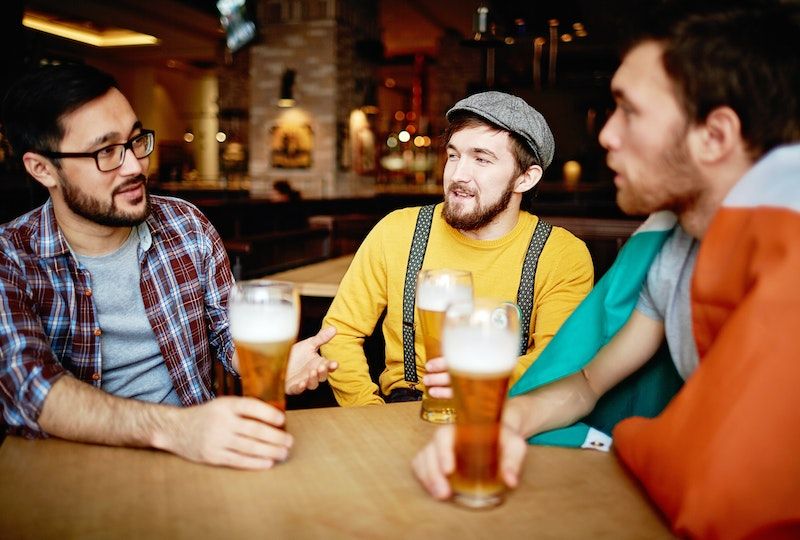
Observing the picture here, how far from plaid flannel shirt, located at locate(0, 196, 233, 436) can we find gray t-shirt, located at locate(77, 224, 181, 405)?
1.4 inches

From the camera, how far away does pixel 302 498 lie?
0.92m

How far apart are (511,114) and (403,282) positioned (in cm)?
58

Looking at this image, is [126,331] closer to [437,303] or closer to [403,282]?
[403,282]

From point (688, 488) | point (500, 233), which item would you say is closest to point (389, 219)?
point (500, 233)

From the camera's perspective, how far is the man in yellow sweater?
1.89 m

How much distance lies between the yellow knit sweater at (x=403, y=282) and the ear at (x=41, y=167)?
32.5 inches

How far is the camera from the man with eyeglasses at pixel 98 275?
124cm

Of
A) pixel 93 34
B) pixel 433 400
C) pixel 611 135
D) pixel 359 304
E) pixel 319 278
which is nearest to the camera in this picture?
pixel 611 135

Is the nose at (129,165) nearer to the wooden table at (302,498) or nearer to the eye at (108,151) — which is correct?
the eye at (108,151)

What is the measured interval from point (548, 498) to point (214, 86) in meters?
16.6

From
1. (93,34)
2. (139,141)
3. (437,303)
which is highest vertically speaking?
(93,34)

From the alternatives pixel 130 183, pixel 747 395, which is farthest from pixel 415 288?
pixel 747 395

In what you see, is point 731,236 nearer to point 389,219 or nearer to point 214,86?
point 389,219

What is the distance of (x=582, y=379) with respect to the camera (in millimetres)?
1290
